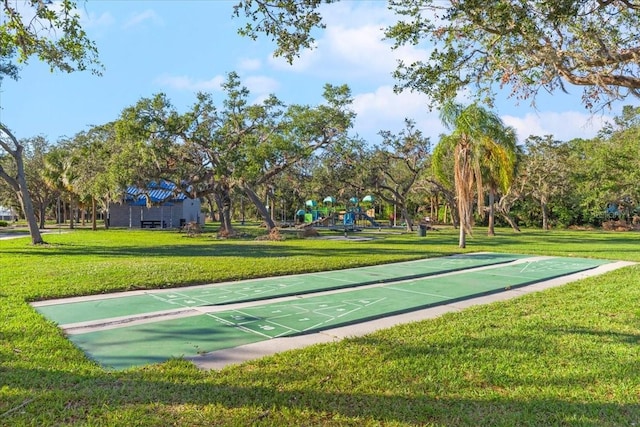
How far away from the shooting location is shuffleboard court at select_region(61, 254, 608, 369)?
204 inches

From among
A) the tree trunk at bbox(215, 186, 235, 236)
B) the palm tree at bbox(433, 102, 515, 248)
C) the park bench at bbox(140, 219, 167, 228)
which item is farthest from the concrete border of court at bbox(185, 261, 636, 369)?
the park bench at bbox(140, 219, 167, 228)

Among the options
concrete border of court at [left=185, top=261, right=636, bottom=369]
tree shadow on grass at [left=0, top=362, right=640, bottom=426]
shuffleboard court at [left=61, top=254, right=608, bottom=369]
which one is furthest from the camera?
shuffleboard court at [left=61, top=254, right=608, bottom=369]

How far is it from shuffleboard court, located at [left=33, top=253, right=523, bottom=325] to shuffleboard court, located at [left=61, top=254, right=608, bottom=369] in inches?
21.5

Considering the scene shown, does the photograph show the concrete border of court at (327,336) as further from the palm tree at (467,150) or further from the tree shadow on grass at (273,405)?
the palm tree at (467,150)

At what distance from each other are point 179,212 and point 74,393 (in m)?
41.1

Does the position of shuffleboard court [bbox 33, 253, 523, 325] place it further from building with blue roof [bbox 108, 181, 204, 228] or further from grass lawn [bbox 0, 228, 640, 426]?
building with blue roof [bbox 108, 181, 204, 228]

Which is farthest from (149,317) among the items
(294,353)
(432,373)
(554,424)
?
(554,424)

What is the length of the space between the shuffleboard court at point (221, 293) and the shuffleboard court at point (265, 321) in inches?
21.5

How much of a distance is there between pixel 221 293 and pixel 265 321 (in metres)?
2.29

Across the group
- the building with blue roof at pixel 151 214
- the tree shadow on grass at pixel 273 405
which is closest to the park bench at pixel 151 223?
the building with blue roof at pixel 151 214

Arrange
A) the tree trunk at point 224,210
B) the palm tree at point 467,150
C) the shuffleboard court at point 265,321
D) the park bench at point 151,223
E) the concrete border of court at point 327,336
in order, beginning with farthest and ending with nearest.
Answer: the park bench at point 151,223 → the tree trunk at point 224,210 → the palm tree at point 467,150 → the shuffleboard court at point 265,321 → the concrete border of court at point 327,336

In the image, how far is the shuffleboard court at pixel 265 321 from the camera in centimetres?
517

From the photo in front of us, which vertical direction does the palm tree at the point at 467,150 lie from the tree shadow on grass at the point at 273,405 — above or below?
above

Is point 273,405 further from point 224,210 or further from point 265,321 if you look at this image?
point 224,210
